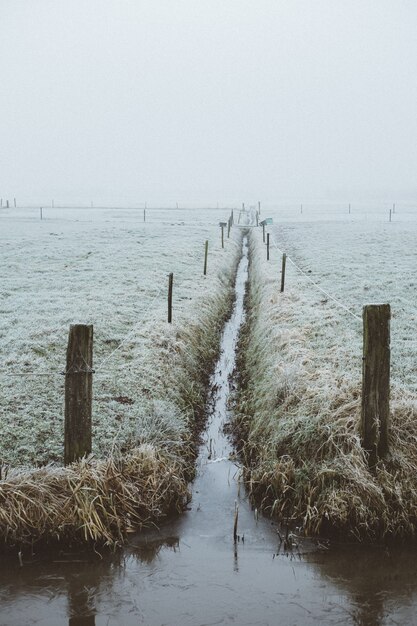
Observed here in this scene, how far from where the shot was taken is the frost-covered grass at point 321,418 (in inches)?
355

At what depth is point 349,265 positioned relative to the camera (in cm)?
3195

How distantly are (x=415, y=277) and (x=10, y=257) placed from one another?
24.1m

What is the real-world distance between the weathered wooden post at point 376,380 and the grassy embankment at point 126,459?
347 cm

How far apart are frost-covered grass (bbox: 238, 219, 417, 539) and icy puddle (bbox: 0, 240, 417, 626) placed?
0.63m

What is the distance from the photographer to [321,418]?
1055cm

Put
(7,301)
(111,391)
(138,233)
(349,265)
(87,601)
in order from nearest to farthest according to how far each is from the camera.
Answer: (87,601)
(111,391)
(7,301)
(349,265)
(138,233)

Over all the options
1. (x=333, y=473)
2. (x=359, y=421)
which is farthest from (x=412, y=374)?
(x=333, y=473)

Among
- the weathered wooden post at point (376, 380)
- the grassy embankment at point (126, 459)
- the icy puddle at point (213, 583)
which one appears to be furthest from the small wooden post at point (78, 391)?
the weathered wooden post at point (376, 380)

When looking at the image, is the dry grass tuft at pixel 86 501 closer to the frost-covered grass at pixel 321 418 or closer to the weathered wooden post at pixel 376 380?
the frost-covered grass at pixel 321 418

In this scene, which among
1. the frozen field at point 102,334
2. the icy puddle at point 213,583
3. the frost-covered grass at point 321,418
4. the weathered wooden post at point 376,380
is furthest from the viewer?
the frozen field at point 102,334

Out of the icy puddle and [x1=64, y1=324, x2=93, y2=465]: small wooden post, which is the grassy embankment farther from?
the icy puddle

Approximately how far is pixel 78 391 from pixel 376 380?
4.97m

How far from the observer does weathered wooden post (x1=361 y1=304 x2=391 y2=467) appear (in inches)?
366

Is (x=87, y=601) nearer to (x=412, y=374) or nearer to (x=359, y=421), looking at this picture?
(x=359, y=421)
